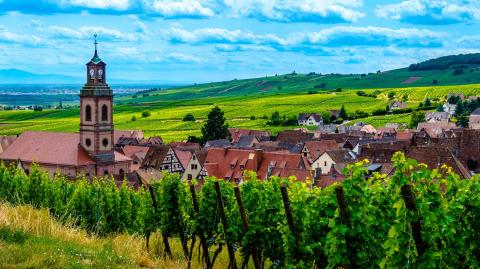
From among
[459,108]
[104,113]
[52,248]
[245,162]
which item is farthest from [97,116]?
[459,108]

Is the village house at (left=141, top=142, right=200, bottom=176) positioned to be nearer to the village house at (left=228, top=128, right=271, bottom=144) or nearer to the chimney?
the chimney

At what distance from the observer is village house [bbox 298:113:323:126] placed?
182m

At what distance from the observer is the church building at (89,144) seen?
247ft

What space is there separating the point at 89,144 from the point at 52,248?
63.6 metres

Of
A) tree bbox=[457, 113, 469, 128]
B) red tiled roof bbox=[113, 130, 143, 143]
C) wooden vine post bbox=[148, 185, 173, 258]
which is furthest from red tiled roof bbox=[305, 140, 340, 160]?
tree bbox=[457, 113, 469, 128]

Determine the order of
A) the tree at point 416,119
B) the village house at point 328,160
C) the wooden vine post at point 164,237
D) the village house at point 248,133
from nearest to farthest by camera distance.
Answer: the wooden vine post at point 164,237, the village house at point 328,160, the village house at point 248,133, the tree at point 416,119

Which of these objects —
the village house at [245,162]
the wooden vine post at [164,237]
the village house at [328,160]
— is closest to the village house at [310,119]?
the village house at [328,160]

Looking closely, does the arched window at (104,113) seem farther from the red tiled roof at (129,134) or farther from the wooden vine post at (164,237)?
the red tiled roof at (129,134)

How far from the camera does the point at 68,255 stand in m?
14.0

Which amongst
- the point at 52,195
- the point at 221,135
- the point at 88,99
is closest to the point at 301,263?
the point at 52,195

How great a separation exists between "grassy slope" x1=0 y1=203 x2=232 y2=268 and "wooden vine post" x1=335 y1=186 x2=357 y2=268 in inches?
203

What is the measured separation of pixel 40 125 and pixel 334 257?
18565 cm

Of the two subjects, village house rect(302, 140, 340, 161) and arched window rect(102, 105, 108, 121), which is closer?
arched window rect(102, 105, 108, 121)

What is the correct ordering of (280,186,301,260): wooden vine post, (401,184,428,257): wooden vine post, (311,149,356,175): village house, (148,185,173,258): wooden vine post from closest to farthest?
(401,184,428,257): wooden vine post → (280,186,301,260): wooden vine post → (148,185,173,258): wooden vine post → (311,149,356,175): village house
